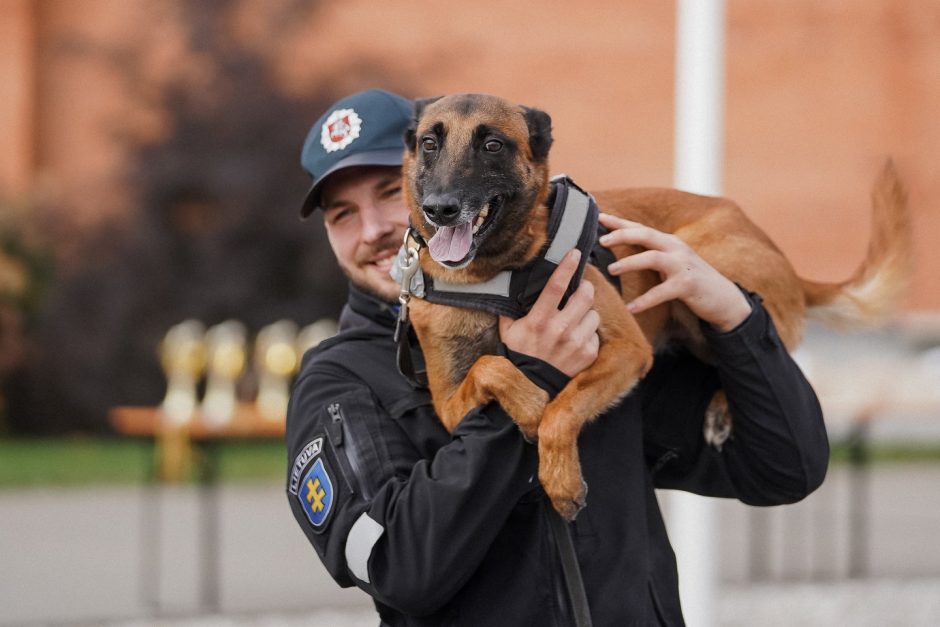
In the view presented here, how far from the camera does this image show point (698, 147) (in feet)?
15.7

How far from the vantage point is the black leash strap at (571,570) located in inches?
80.2

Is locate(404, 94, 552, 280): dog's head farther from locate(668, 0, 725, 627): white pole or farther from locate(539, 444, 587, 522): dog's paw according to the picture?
locate(668, 0, 725, 627): white pole

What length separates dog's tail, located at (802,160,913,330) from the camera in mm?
3289

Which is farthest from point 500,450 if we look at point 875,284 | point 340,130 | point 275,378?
point 275,378

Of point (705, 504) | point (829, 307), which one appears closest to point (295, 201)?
point (705, 504)

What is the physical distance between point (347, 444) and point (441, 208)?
477 mm

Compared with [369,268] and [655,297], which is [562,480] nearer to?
[655,297]

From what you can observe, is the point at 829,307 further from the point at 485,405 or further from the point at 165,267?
the point at 165,267

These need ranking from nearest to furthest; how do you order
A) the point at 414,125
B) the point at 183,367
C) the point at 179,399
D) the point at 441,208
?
the point at 441,208, the point at 414,125, the point at 179,399, the point at 183,367

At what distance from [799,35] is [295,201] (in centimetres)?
908

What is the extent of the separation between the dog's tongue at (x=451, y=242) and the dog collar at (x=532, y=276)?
0.09 meters

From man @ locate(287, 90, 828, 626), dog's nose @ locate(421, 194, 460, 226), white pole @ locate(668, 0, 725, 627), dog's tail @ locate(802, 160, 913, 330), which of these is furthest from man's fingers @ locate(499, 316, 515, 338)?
white pole @ locate(668, 0, 725, 627)

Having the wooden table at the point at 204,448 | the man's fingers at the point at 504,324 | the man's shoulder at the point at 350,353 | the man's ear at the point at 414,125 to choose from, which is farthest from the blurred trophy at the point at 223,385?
the man's fingers at the point at 504,324

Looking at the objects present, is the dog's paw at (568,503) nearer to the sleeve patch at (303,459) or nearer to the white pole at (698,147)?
the sleeve patch at (303,459)
